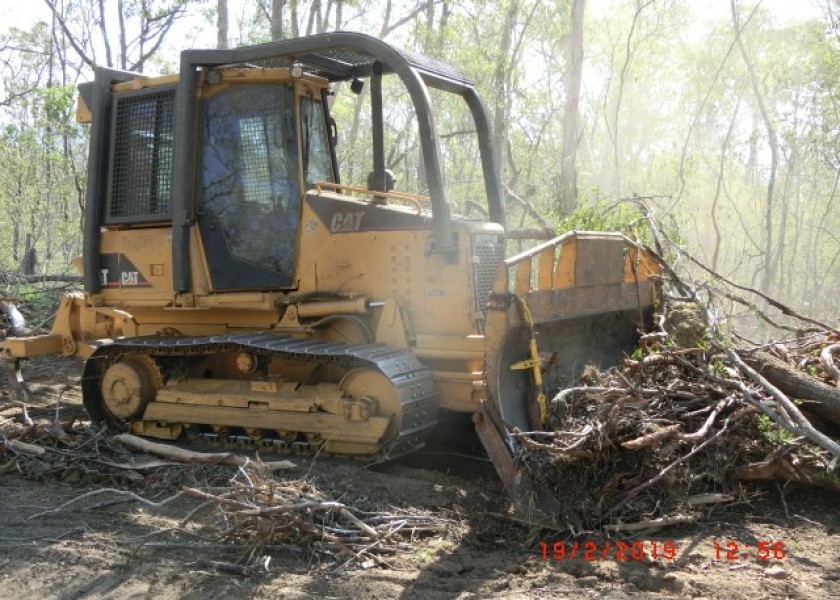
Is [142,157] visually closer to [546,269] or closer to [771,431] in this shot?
[546,269]

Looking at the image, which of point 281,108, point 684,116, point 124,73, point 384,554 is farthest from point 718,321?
point 684,116

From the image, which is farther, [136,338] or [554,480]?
[136,338]

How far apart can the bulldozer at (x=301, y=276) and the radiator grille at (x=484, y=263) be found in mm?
20

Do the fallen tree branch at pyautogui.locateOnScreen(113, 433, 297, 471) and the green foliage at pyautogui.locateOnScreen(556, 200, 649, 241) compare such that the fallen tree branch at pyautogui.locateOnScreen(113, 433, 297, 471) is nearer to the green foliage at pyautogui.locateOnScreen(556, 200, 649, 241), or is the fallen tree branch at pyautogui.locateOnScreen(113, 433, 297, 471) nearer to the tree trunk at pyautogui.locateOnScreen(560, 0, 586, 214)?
the green foliage at pyautogui.locateOnScreen(556, 200, 649, 241)

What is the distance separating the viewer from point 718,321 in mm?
6266

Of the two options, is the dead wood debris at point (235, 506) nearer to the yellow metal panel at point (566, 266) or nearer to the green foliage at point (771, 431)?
the yellow metal panel at point (566, 266)

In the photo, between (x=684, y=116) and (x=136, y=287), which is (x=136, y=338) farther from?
(x=684, y=116)

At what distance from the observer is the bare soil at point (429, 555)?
387cm

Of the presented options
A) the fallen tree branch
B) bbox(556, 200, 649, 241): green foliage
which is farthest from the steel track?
bbox(556, 200, 649, 241): green foliage

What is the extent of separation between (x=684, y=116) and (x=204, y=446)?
31.1m

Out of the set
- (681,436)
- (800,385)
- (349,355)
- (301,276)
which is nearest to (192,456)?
(349,355)

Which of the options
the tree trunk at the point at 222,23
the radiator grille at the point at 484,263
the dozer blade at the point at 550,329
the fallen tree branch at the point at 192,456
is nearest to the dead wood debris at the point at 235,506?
the fallen tree branch at the point at 192,456
